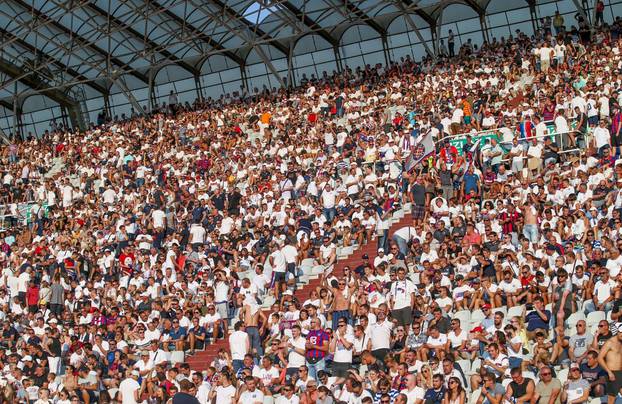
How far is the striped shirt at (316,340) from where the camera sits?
17766 millimetres

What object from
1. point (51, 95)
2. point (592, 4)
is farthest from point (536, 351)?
point (51, 95)

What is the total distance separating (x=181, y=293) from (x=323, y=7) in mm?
22542

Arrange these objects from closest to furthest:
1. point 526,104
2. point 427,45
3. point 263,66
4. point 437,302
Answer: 1. point 437,302
2. point 526,104
3. point 427,45
4. point 263,66

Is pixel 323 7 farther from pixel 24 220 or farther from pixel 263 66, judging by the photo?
pixel 24 220

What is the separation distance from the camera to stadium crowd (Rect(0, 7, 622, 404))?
1656 centimetres

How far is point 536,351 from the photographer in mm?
15297

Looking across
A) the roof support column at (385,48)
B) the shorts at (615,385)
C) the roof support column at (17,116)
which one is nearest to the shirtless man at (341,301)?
the shorts at (615,385)

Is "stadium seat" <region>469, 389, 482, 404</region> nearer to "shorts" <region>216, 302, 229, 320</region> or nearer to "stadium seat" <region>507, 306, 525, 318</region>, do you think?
"stadium seat" <region>507, 306, 525, 318</region>

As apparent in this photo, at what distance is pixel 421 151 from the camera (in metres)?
25.5

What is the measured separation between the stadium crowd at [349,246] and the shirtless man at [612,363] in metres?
0.03

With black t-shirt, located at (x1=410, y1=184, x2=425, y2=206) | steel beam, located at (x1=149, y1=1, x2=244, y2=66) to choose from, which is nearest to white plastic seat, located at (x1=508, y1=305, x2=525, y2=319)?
black t-shirt, located at (x1=410, y1=184, x2=425, y2=206)

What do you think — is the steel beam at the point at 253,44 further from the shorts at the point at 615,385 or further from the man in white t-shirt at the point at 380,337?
the shorts at the point at 615,385

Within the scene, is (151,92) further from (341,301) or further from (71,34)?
(341,301)

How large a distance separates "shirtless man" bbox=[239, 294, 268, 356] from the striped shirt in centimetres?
181
